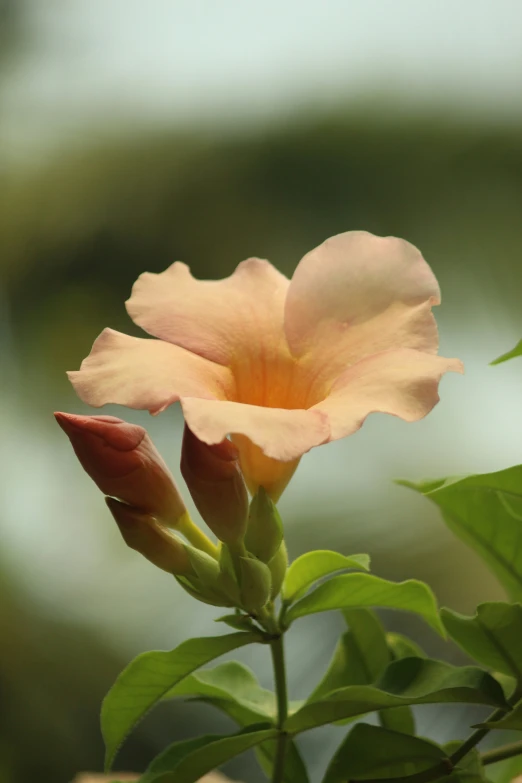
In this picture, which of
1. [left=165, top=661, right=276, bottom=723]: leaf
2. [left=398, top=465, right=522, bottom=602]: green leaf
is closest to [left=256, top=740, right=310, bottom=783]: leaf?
[left=165, top=661, right=276, bottom=723]: leaf

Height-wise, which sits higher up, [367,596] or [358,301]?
[358,301]

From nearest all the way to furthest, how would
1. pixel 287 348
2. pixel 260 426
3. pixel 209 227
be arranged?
1. pixel 260 426
2. pixel 287 348
3. pixel 209 227

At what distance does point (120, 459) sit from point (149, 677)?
0.32 feet

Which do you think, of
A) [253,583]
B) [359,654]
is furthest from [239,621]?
[359,654]

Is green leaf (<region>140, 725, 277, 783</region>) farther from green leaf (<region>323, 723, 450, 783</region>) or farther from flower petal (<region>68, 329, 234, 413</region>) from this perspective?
flower petal (<region>68, 329, 234, 413</region>)

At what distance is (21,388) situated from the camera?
1.90 meters

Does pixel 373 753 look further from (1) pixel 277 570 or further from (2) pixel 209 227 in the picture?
(2) pixel 209 227

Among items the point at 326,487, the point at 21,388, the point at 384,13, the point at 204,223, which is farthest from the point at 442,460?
the point at 384,13

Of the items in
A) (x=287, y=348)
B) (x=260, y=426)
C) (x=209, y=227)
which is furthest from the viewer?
(x=209, y=227)

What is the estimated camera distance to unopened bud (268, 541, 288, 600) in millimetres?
347

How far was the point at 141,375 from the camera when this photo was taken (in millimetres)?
302

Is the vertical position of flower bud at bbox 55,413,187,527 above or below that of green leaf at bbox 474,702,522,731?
above

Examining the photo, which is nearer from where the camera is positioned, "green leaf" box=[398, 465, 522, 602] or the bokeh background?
"green leaf" box=[398, 465, 522, 602]

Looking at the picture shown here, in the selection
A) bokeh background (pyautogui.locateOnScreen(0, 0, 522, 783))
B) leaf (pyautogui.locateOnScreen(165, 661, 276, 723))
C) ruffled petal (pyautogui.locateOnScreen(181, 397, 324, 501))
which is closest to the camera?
ruffled petal (pyautogui.locateOnScreen(181, 397, 324, 501))
